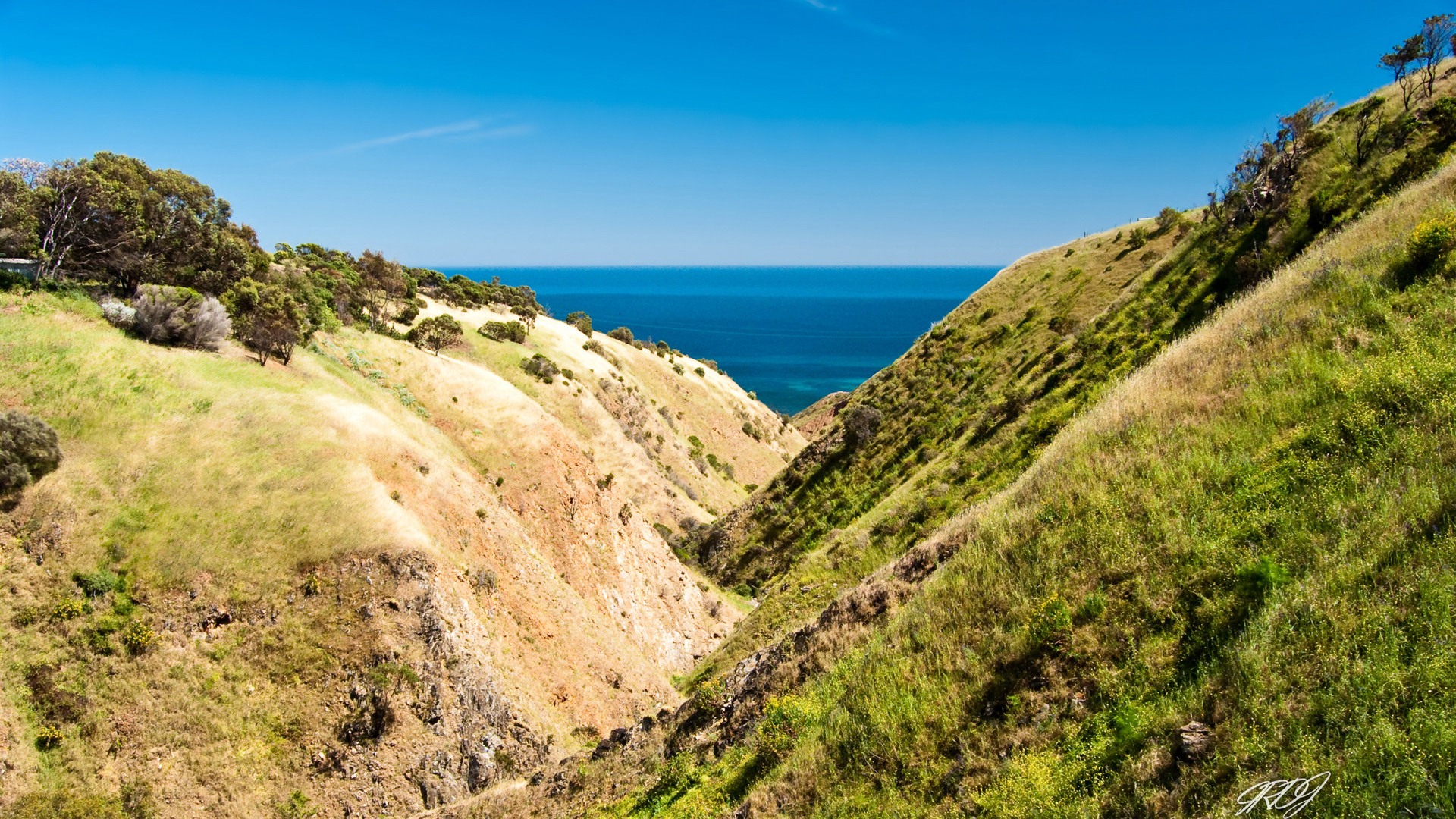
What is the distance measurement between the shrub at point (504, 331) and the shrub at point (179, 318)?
2873cm

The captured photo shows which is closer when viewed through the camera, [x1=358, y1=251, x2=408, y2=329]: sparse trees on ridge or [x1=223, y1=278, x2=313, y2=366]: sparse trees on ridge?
[x1=223, y1=278, x2=313, y2=366]: sparse trees on ridge

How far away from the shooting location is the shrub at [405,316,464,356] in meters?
51.6

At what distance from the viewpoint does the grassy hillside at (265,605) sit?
2064 centimetres

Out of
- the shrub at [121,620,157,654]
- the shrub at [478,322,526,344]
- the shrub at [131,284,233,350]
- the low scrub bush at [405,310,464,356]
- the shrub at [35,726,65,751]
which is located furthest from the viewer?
the shrub at [478,322,526,344]

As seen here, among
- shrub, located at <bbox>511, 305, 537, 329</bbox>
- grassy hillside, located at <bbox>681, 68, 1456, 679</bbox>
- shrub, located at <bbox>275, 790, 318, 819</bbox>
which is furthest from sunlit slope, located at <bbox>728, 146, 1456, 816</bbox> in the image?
shrub, located at <bbox>511, 305, 537, 329</bbox>

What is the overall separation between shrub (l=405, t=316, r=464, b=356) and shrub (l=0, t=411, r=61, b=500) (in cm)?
2547

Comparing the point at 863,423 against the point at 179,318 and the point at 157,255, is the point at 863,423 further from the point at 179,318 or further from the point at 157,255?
the point at 157,255

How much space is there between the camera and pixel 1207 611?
29.3 ft

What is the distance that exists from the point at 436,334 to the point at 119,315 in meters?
22.3

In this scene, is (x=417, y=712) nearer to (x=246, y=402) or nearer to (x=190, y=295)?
(x=246, y=402)

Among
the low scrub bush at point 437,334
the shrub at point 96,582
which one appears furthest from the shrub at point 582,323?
the shrub at point 96,582

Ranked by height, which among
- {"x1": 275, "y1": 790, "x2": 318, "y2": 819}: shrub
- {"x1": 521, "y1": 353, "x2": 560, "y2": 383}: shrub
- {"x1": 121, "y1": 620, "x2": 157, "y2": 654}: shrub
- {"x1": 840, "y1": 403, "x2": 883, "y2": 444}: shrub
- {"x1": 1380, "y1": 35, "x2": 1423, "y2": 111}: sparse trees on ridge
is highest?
{"x1": 1380, "y1": 35, "x2": 1423, "y2": 111}: sparse trees on ridge

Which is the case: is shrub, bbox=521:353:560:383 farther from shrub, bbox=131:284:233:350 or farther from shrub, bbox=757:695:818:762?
shrub, bbox=757:695:818:762

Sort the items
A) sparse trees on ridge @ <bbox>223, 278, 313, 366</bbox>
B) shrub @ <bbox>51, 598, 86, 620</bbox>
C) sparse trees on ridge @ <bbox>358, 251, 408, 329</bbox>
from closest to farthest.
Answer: shrub @ <bbox>51, 598, 86, 620</bbox> → sparse trees on ridge @ <bbox>223, 278, 313, 366</bbox> → sparse trees on ridge @ <bbox>358, 251, 408, 329</bbox>
